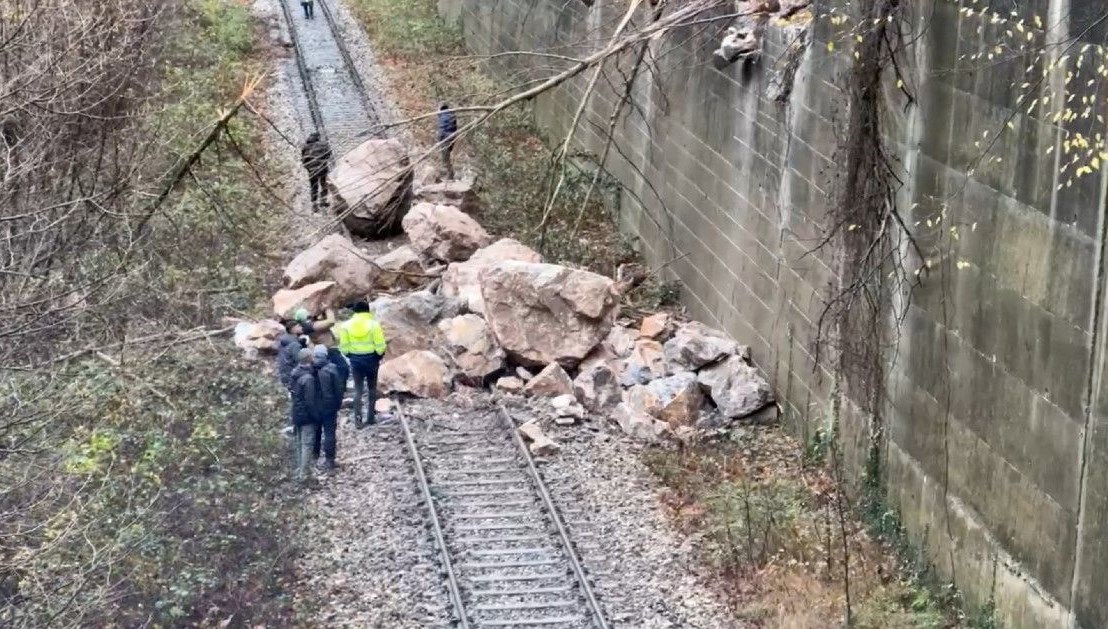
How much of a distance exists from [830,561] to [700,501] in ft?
6.63

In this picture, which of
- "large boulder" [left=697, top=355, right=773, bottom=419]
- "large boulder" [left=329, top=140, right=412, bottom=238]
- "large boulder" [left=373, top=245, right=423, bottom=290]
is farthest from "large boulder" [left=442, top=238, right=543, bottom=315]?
"large boulder" [left=697, top=355, right=773, bottom=419]

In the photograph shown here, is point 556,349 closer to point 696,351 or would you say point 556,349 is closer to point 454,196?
point 696,351

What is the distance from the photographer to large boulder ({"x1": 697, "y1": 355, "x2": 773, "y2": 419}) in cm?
1566

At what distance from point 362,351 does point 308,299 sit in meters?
3.36

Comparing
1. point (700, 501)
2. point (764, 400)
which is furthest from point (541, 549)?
point (764, 400)

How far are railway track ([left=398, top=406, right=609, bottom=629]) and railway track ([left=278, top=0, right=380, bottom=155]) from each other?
10.2 meters

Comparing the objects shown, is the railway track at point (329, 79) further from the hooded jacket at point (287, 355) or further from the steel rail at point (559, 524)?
the steel rail at point (559, 524)

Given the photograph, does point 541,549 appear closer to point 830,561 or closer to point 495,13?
point 830,561

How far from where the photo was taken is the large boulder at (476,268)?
18219 mm

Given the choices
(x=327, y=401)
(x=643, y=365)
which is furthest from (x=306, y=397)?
(x=643, y=365)

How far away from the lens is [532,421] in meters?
15.5

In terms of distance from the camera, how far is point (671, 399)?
15688mm

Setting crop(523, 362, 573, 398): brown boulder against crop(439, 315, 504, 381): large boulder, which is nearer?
crop(523, 362, 573, 398): brown boulder

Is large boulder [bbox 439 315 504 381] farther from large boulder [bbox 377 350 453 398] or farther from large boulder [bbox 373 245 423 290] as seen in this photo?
large boulder [bbox 373 245 423 290]
